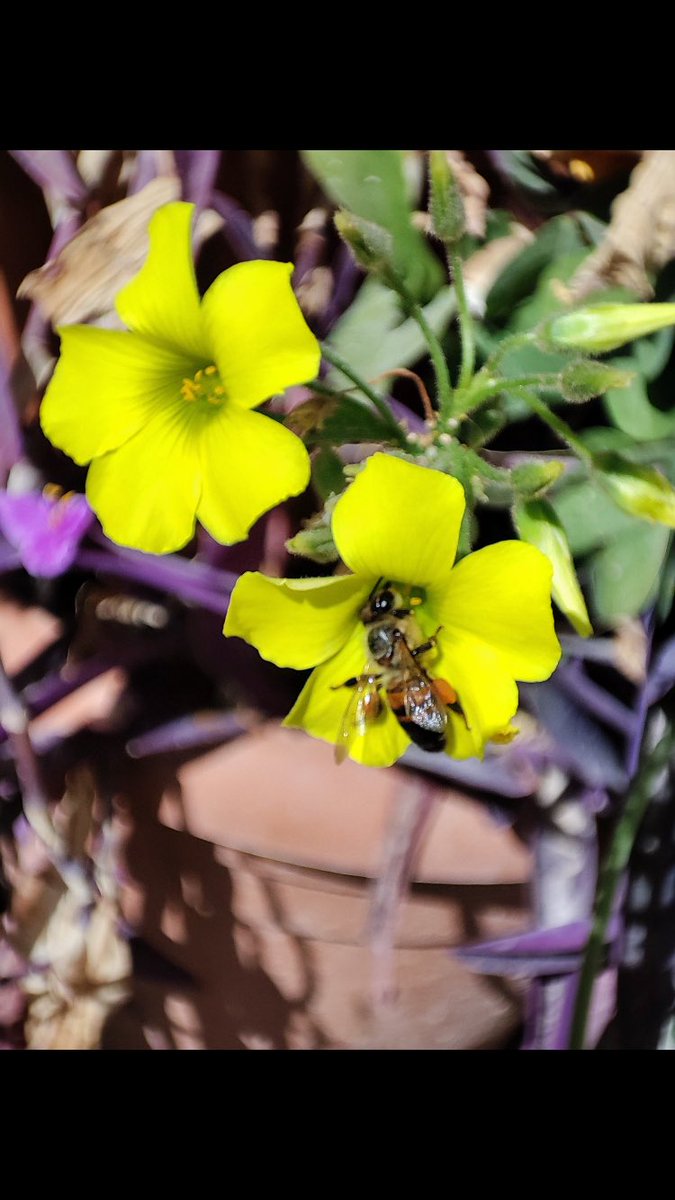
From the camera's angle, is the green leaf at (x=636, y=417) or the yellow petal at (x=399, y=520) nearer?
the yellow petal at (x=399, y=520)

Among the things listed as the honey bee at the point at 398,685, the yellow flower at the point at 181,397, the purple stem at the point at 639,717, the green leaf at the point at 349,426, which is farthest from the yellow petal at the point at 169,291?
the purple stem at the point at 639,717

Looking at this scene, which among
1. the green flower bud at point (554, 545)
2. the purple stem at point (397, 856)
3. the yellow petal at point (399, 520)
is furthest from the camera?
the purple stem at point (397, 856)

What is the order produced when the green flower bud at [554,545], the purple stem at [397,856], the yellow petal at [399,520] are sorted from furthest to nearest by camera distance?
the purple stem at [397,856] < the green flower bud at [554,545] < the yellow petal at [399,520]

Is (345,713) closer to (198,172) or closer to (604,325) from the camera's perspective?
(604,325)

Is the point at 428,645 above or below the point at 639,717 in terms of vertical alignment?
above

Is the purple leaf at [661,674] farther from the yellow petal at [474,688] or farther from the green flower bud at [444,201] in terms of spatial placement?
the green flower bud at [444,201]

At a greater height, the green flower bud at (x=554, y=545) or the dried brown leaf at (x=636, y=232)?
the dried brown leaf at (x=636, y=232)

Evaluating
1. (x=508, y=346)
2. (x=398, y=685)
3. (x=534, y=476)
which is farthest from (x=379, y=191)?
(x=398, y=685)
